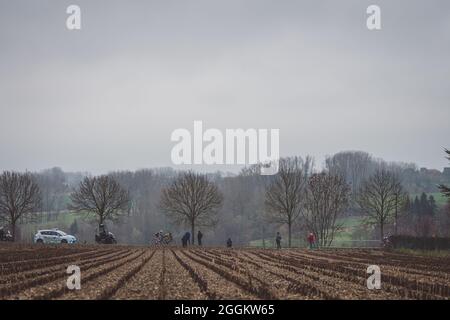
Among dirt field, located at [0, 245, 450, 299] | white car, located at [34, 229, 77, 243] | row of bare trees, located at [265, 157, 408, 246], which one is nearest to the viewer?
dirt field, located at [0, 245, 450, 299]

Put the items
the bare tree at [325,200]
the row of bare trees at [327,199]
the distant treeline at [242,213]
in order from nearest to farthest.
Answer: the row of bare trees at [327,199], the bare tree at [325,200], the distant treeline at [242,213]

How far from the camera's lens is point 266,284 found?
23.1 meters

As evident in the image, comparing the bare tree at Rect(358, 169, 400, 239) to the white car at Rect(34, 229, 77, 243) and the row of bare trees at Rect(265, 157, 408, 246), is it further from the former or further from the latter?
the white car at Rect(34, 229, 77, 243)

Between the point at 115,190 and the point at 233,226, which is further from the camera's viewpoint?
the point at 233,226

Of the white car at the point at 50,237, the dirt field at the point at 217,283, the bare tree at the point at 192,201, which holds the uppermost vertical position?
the bare tree at the point at 192,201

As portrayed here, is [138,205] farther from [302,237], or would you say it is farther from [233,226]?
[302,237]

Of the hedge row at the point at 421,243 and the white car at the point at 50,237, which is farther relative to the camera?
the white car at the point at 50,237

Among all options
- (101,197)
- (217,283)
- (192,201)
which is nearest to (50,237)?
(101,197)

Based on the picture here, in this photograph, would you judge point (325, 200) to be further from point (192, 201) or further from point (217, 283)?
point (217, 283)

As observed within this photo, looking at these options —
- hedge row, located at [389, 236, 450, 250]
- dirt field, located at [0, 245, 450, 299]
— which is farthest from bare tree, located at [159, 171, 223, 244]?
dirt field, located at [0, 245, 450, 299]

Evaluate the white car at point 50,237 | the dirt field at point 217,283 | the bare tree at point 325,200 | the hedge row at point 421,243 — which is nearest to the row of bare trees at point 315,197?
the bare tree at point 325,200

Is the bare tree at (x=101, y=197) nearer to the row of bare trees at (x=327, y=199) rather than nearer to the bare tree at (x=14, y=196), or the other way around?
the bare tree at (x=14, y=196)
